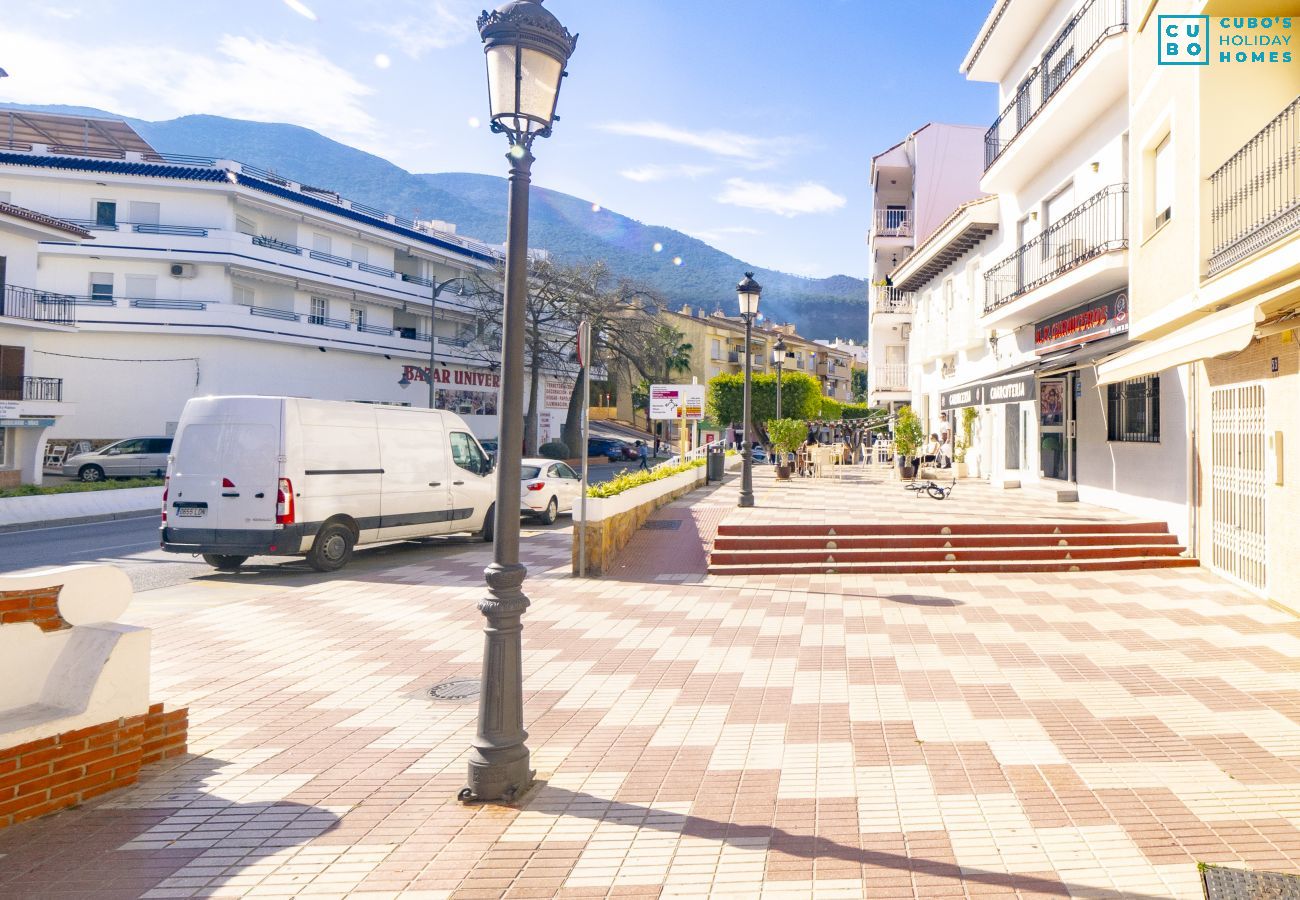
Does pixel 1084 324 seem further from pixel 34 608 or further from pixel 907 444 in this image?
pixel 34 608

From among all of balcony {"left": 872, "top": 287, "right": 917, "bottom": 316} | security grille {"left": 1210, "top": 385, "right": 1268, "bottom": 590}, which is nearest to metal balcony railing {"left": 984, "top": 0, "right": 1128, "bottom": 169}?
security grille {"left": 1210, "top": 385, "right": 1268, "bottom": 590}

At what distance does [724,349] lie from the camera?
8344 centimetres

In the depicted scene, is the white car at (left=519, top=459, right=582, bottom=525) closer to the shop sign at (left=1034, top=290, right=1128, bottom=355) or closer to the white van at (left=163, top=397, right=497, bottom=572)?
the white van at (left=163, top=397, right=497, bottom=572)

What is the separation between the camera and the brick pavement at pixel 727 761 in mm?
3426

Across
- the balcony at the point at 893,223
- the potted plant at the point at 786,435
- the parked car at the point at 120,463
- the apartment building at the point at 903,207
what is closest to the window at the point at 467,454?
the potted plant at the point at 786,435

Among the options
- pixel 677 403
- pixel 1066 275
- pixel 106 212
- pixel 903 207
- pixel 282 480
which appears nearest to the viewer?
pixel 282 480

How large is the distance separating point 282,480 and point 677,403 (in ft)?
51.1

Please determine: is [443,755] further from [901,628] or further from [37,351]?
[37,351]

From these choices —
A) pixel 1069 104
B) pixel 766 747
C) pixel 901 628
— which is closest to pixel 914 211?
pixel 1069 104

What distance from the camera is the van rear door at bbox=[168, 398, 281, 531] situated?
421 inches

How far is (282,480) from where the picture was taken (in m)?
10.7

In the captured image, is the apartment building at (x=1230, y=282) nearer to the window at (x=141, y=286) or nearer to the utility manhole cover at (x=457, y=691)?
the utility manhole cover at (x=457, y=691)

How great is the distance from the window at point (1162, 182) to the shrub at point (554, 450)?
36.7m

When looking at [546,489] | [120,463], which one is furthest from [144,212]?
[546,489]
